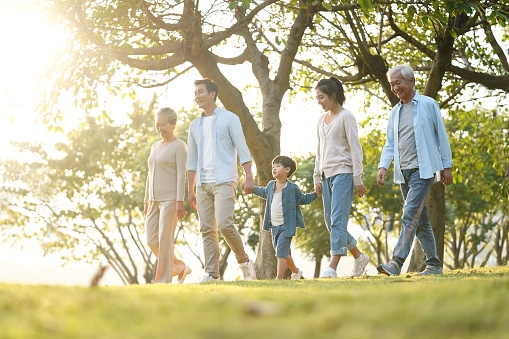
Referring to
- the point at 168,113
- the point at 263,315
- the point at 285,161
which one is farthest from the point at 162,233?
the point at 263,315

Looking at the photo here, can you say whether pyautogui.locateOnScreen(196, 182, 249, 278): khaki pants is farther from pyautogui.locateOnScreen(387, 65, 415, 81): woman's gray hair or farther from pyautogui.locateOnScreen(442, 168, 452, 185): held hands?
pyautogui.locateOnScreen(442, 168, 452, 185): held hands

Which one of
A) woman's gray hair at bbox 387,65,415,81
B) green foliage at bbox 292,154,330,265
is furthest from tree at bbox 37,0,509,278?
green foliage at bbox 292,154,330,265

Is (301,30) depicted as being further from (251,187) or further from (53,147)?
(53,147)

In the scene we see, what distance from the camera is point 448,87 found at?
66.8 feet

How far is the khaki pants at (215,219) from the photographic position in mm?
9023

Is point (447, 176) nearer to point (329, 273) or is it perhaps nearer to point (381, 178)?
point (381, 178)

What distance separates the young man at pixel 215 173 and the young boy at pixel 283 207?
67 centimetres

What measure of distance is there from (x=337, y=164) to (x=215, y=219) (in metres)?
1.69

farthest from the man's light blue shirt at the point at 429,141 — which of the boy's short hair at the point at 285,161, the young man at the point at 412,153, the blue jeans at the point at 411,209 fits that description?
the boy's short hair at the point at 285,161

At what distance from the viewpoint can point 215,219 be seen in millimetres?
9281

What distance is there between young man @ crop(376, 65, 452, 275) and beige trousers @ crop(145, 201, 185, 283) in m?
2.83

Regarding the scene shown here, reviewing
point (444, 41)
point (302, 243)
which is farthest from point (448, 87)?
point (302, 243)

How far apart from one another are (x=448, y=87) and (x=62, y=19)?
12471 mm

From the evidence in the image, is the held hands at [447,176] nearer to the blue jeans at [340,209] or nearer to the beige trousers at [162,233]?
the blue jeans at [340,209]
